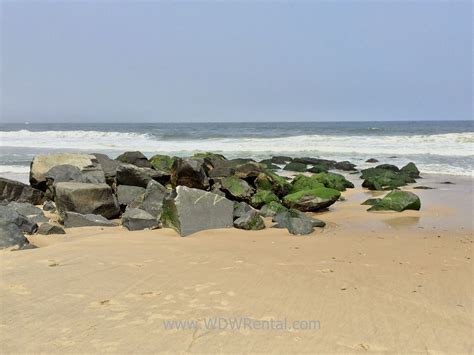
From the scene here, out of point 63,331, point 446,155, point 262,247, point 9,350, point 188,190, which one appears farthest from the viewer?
point 446,155

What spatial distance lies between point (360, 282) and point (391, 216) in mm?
4788

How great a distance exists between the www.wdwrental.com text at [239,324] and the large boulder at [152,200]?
15.4ft

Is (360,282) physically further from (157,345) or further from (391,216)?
(391,216)

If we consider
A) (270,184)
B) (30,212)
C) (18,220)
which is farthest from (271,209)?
(18,220)

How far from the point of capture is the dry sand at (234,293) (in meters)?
2.85

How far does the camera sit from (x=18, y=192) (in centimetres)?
916

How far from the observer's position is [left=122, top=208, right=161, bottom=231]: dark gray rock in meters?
6.90

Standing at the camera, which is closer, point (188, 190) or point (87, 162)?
point (188, 190)

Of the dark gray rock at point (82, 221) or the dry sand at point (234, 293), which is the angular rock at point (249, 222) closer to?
the dry sand at point (234, 293)

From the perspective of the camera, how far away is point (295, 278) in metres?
4.13

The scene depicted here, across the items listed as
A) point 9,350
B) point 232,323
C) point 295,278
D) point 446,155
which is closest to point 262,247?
point 295,278

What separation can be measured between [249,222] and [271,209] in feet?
5.83

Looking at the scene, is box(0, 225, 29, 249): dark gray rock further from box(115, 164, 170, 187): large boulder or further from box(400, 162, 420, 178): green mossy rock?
box(400, 162, 420, 178): green mossy rock

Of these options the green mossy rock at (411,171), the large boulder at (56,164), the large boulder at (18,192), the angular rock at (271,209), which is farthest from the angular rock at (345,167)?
the large boulder at (18,192)
